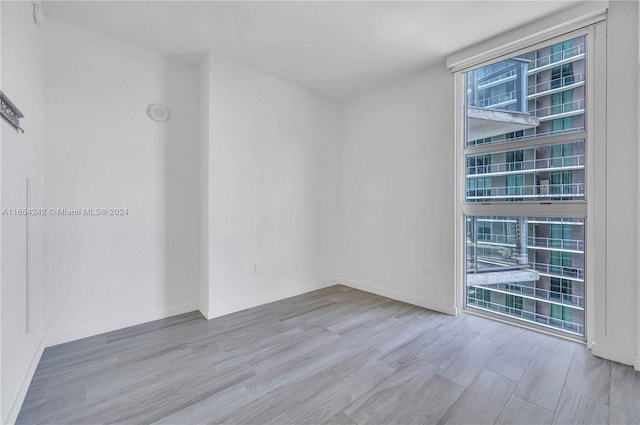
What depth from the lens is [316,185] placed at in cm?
388

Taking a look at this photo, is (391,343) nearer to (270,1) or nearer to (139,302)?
(139,302)

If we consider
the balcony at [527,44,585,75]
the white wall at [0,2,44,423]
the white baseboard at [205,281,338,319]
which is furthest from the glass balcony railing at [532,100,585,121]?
the white wall at [0,2,44,423]

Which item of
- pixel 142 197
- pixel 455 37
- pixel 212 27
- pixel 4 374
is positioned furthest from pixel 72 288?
pixel 455 37

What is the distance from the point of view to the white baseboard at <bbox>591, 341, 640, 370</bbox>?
1.99 meters

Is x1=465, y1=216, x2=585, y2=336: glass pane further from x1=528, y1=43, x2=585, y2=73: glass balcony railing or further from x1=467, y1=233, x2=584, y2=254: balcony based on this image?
x1=528, y1=43, x2=585, y2=73: glass balcony railing

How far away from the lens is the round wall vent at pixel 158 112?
2.72m

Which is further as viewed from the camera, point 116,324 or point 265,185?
point 265,185

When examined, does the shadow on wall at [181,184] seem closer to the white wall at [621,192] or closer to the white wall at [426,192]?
the white wall at [426,192]

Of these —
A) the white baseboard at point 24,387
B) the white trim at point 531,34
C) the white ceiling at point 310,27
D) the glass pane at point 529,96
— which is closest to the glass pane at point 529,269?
the glass pane at point 529,96

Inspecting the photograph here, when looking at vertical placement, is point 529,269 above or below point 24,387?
above

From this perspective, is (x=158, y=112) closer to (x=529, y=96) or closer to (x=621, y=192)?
(x=529, y=96)

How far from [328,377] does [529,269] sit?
210 centimetres

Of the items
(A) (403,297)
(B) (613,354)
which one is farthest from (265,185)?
(B) (613,354)

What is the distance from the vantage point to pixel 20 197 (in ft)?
5.51
